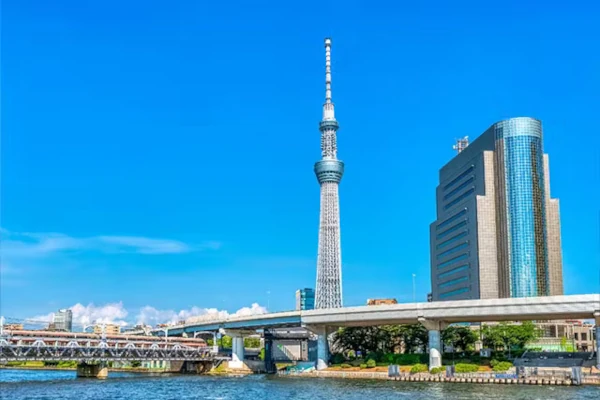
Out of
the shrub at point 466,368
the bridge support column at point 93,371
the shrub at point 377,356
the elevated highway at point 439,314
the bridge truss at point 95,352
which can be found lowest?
the bridge support column at point 93,371

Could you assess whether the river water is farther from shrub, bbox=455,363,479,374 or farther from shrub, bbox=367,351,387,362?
shrub, bbox=367,351,387,362

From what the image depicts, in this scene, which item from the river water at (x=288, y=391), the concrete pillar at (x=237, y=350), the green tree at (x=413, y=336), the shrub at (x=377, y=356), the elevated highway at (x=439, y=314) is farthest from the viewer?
the concrete pillar at (x=237, y=350)

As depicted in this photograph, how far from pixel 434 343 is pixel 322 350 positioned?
29.8 m

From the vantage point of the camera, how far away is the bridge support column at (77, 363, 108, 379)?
498 ft

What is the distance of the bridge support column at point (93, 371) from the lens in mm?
151875

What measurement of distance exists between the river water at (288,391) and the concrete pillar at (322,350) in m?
27.5

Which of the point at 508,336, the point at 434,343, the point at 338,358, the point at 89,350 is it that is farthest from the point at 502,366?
the point at 89,350

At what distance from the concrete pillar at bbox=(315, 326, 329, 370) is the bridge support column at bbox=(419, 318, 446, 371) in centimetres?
2720

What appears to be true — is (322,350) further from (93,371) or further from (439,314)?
(93,371)

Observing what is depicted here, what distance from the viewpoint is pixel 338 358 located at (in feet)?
551

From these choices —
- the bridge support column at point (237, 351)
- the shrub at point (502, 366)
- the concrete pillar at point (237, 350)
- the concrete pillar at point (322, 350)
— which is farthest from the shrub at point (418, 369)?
the concrete pillar at point (237, 350)

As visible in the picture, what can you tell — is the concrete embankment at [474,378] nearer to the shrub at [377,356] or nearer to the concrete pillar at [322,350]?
the concrete pillar at [322,350]

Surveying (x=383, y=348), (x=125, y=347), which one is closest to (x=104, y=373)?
(x=125, y=347)

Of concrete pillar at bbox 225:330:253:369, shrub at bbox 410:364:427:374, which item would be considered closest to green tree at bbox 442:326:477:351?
shrub at bbox 410:364:427:374
